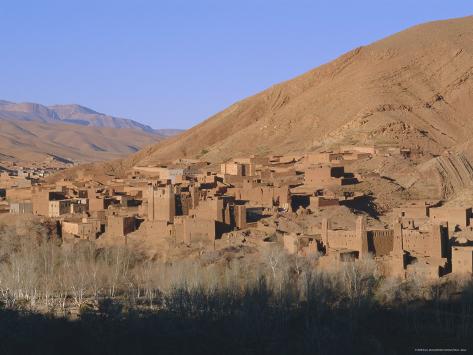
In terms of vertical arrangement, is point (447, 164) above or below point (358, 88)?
below

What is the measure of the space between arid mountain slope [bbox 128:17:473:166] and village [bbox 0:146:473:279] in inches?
393

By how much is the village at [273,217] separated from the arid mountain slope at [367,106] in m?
9.98

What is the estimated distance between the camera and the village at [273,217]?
23922 millimetres

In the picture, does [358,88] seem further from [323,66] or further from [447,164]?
[447,164]

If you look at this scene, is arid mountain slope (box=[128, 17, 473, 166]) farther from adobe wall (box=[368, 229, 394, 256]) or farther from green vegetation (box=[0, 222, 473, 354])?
green vegetation (box=[0, 222, 473, 354])

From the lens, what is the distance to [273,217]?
28797 mm

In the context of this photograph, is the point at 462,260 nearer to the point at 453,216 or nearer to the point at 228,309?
the point at 453,216

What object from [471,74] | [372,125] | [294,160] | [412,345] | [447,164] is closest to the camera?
[412,345]

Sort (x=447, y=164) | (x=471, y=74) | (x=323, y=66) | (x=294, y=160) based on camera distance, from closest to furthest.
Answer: (x=447, y=164), (x=294, y=160), (x=471, y=74), (x=323, y=66)

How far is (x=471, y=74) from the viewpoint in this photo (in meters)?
57.4

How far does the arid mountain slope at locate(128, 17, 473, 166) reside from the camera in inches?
1954

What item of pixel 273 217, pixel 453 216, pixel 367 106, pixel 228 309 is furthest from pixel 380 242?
pixel 367 106

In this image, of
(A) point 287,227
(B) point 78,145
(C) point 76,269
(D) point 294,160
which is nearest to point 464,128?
(D) point 294,160

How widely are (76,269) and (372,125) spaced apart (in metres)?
25.8
